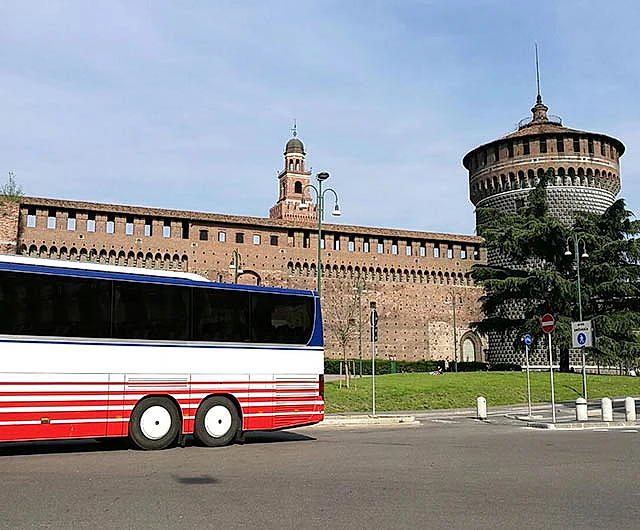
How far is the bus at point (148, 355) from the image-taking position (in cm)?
1208

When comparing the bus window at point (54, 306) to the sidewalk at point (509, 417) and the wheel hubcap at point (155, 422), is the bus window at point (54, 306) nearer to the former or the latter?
the wheel hubcap at point (155, 422)

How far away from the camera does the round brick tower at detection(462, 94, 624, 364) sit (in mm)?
59188

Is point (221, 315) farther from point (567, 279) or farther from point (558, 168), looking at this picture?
point (558, 168)

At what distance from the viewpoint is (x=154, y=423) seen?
43.6 feet

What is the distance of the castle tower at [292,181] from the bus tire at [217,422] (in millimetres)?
98209

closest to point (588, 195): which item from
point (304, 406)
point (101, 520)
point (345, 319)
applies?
point (345, 319)

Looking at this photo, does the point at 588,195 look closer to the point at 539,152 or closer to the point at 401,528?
the point at 539,152

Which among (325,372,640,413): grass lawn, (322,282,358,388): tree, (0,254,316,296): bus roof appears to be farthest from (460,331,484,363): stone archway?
(0,254,316,296): bus roof

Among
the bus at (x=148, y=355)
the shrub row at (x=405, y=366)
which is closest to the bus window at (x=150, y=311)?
the bus at (x=148, y=355)

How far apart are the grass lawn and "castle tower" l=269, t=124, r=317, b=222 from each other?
7725 centimetres

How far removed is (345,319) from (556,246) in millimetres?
17639

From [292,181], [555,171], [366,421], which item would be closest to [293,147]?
[292,181]

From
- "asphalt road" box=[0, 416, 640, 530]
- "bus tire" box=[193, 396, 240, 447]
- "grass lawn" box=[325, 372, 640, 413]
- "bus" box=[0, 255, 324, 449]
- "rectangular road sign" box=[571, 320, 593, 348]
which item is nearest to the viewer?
"asphalt road" box=[0, 416, 640, 530]

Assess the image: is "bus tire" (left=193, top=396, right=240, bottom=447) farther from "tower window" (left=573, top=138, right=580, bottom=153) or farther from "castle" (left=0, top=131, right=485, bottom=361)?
"tower window" (left=573, top=138, right=580, bottom=153)
